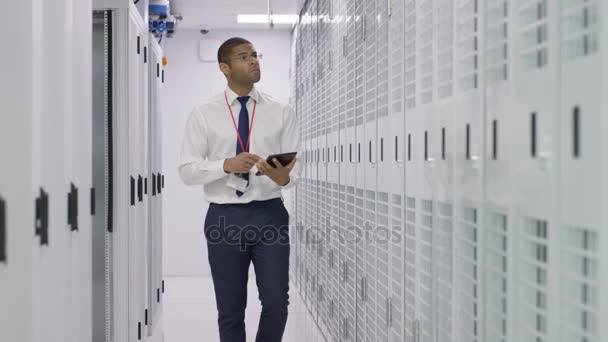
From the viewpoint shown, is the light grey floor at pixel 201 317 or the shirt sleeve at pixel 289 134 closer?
the shirt sleeve at pixel 289 134

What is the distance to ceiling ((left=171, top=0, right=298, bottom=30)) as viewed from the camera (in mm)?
7074

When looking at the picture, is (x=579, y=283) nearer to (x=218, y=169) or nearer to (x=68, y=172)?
(x=68, y=172)

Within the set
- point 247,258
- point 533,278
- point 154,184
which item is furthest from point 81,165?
point 154,184

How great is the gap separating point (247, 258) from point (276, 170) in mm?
516

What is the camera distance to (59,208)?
86.9 inches

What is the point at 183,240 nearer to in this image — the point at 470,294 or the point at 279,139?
the point at 279,139

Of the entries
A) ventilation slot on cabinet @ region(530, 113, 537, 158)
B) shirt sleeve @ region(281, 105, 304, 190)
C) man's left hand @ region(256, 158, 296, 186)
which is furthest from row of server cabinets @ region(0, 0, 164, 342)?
ventilation slot on cabinet @ region(530, 113, 537, 158)

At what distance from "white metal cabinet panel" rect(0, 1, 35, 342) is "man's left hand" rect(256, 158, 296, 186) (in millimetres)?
1457

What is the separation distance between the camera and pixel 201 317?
609 centimetres

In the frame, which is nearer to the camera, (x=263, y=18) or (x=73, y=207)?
(x=73, y=207)

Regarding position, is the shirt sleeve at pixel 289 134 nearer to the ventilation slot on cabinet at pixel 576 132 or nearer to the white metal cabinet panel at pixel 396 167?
the white metal cabinet panel at pixel 396 167

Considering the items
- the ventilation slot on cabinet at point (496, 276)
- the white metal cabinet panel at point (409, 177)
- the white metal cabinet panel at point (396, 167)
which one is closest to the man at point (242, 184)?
the white metal cabinet panel at point (396, 167)

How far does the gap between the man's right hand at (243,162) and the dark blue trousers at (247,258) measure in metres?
0.20

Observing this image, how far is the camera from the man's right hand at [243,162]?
128 inches
